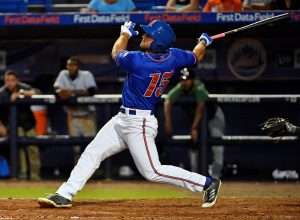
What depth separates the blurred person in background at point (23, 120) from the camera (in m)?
10.4

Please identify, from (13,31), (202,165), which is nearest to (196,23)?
(202,165)

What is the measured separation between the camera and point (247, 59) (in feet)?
35.3

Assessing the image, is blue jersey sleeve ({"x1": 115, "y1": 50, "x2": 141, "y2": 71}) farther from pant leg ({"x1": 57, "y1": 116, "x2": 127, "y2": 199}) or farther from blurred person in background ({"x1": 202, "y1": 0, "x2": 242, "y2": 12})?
blurred person in background ({"x1": 202, "y1": 0, "x2": 242, "y2": 12})

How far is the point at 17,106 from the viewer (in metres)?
10.5

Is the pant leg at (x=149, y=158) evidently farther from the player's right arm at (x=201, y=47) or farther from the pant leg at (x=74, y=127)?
the pant leg at (x=74, y=127)

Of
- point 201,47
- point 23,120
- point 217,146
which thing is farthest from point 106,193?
Answer: point 201,47

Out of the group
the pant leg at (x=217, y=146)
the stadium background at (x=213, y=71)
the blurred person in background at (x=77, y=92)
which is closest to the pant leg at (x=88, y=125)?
the blurred person in background at (x=77, y=92)

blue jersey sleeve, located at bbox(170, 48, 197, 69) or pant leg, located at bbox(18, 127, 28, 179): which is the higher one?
blue jersey sleeve, located at bbox(170, 48, 197, 69)

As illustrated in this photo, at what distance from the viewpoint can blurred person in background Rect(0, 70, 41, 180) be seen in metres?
10.4

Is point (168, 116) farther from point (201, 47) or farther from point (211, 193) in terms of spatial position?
point (211, 193)

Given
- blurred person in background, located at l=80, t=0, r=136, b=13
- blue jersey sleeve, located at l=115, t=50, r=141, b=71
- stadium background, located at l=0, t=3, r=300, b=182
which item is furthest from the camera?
stadium background, located at l=0, t=3, r=300, b=182

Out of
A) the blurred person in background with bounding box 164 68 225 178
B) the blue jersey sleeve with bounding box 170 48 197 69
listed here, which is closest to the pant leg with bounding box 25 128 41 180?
the blurred person in background with bounding box 164 68 225 178

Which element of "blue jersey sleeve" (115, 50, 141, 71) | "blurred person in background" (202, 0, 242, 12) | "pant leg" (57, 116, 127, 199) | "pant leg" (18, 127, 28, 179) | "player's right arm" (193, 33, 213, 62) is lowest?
"pant leg" (18, 127, 28, 179)

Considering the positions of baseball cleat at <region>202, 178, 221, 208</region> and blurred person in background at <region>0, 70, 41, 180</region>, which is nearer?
baseball cleat at <region>202, 178, 221, 208</region>
